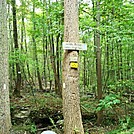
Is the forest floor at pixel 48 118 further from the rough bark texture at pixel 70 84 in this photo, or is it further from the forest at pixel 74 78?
the rough bark texture at pixel 70 84

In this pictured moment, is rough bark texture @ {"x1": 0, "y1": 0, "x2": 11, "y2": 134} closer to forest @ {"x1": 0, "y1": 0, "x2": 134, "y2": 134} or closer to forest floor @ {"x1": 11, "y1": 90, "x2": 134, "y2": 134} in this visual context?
forest @ {"x1": 0, "y1": 0, "x2": 134, "y2": 134}

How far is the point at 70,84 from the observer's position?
462 cm

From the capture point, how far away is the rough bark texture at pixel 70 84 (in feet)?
15.2

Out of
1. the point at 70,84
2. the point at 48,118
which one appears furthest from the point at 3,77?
the point at 48,118

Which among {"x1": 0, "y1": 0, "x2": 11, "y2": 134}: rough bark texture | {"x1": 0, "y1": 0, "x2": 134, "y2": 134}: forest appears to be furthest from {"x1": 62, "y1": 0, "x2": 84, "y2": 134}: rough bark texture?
{"x1": 0, "y1": 0, "x2": 11, "y2": 134}: rough bark texture

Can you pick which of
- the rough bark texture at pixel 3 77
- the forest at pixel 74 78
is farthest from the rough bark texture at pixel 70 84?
the rough bark texture at pixel 3 77

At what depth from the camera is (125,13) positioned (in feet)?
23.4

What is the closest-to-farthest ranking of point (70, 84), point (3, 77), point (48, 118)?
1. point (70, 84)
2. point (3, 77)
3. point (48, 118)

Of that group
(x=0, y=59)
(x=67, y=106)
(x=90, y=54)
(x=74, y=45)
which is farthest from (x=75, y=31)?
(x=90, y=54)

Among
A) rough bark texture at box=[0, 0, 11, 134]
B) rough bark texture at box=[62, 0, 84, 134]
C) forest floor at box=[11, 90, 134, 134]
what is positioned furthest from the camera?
forest floor at box=[11, 90, 134, 134]

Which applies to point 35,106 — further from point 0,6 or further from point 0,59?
point 0,6

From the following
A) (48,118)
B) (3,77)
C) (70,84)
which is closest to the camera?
(70,84)

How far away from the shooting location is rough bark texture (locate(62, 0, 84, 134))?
15.2ft

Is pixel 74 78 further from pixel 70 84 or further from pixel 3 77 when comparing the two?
pixel 3 77
